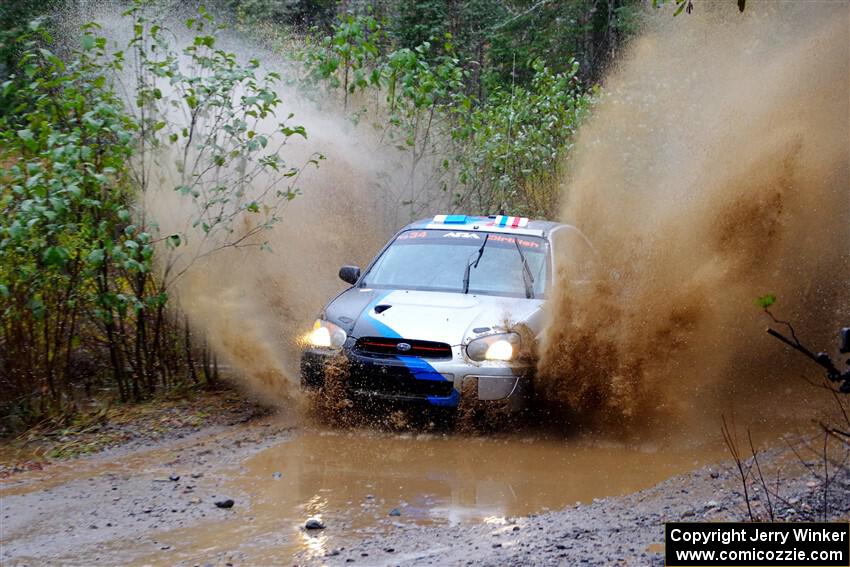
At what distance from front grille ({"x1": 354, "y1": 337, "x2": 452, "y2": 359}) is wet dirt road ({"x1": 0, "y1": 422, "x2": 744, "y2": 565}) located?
25.1 inches

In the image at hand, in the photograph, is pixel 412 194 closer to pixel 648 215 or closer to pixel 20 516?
pixel 648 215

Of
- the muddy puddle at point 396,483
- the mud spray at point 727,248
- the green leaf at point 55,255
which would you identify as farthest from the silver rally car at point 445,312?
the green leaf at point 55,255

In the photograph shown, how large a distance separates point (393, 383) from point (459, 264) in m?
1.67

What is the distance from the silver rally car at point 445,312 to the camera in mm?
7574

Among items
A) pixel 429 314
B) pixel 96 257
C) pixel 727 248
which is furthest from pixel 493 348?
pixel 96 257

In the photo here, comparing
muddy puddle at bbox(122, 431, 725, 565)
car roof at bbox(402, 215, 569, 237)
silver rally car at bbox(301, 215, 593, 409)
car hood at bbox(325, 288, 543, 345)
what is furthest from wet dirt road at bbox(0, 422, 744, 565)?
car roof at bbox(402, 215, 569, 237)

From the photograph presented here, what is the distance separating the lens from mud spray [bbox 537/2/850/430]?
26.0 feet

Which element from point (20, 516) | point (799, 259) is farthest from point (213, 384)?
point (799, 259)

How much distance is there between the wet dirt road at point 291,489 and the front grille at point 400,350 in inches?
25.1

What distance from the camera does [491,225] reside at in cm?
934

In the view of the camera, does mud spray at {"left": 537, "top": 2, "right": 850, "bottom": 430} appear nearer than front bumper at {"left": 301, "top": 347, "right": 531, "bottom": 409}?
No

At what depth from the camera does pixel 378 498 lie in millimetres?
Answer: 6316

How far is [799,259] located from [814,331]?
0.67 meters

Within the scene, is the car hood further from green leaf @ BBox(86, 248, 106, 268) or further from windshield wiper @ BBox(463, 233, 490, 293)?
green leaf @ BBox(86, 248, 106, 268)
